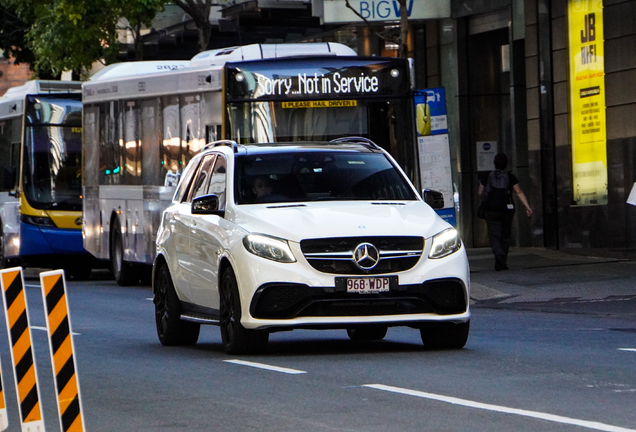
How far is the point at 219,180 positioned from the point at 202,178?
2.40 ft

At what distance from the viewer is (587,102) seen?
25328 mm

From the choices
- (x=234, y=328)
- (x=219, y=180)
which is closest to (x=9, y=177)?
(x=219, y=180)

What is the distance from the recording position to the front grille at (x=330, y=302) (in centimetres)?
1144

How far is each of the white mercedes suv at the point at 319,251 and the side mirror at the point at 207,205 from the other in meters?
0.01

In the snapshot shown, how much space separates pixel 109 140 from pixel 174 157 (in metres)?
3.12

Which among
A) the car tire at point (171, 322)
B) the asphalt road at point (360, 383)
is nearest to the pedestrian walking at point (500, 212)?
the asphalt road at point (360, 383)

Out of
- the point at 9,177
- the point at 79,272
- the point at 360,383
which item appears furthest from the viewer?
the point at 79,272

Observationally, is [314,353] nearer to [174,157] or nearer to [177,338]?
[177,338]

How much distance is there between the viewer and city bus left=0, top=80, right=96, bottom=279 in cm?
2741

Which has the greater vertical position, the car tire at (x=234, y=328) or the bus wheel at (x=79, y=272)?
the car tire at (x=234, y=328)

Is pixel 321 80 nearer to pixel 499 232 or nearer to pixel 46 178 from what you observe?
pixel 499 232

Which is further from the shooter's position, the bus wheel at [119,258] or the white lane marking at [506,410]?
the bus wheel at [119,258]

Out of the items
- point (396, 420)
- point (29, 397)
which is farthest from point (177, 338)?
point (29, 397)

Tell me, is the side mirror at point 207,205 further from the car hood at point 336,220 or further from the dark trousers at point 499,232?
the dark trousers at point 499,232
